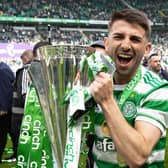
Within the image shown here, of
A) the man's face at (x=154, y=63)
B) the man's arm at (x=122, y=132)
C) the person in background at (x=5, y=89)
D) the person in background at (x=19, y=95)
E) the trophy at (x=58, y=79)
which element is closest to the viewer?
the man's arm at (x=122, y=132)

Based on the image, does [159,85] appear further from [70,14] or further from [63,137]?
[70,14]

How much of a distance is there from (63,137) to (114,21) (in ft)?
1.85

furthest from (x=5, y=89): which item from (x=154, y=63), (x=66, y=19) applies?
(x=66, y=19)

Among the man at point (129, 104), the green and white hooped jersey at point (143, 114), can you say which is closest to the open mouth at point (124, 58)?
the man at point (129, 104)

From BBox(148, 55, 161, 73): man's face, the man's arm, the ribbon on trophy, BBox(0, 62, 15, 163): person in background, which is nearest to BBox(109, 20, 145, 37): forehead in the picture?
the ribbon on trophy

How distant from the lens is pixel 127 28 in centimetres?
191

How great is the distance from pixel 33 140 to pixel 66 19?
38.9m

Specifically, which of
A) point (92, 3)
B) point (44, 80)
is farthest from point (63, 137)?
point (92, 3)

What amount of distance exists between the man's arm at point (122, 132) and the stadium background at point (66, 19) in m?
33.1

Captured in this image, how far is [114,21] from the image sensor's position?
6.46 ft

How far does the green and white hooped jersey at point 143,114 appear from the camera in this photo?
1802 millimetres

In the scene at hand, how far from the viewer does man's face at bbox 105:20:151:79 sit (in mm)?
1873

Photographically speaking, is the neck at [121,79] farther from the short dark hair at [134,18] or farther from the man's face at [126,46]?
the short dark hair at [134,18]

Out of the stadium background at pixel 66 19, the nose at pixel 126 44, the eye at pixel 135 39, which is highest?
the eye at pixel 135 39
